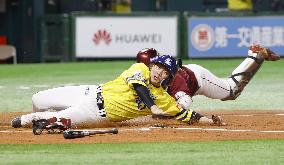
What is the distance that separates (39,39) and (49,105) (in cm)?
1362

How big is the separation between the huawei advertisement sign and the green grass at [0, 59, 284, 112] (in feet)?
1.21

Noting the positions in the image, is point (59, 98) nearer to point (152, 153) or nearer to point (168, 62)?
point (168, 62)

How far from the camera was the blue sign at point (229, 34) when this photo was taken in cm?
2367

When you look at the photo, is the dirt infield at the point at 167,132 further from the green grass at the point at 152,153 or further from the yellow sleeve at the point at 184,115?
the green grass at the point at 152,153

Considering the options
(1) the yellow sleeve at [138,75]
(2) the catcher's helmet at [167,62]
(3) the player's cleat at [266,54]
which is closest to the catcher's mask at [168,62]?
(2) the catcher's helmet at [167,62]

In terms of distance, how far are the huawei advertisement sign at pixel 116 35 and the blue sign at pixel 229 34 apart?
833mm

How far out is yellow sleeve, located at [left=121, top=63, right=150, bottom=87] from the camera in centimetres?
1016

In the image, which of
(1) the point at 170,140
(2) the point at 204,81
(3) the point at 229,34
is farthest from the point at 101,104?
(3) the point at 229,34

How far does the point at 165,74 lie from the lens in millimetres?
10172

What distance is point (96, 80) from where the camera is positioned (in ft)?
60.8

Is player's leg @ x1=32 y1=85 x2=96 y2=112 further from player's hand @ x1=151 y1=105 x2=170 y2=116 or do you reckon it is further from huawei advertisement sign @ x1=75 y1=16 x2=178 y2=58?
huawei advertisement sign @ x1=75 y1=16 x2=178 y2=58

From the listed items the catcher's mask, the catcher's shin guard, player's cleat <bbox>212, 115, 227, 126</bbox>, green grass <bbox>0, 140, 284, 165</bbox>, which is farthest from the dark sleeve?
the catcher's shin guard

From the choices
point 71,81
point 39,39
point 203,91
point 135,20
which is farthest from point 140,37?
point 203,91

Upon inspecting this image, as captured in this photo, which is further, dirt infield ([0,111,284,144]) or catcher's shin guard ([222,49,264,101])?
catcher's shin guard ([222,49,264,101])
